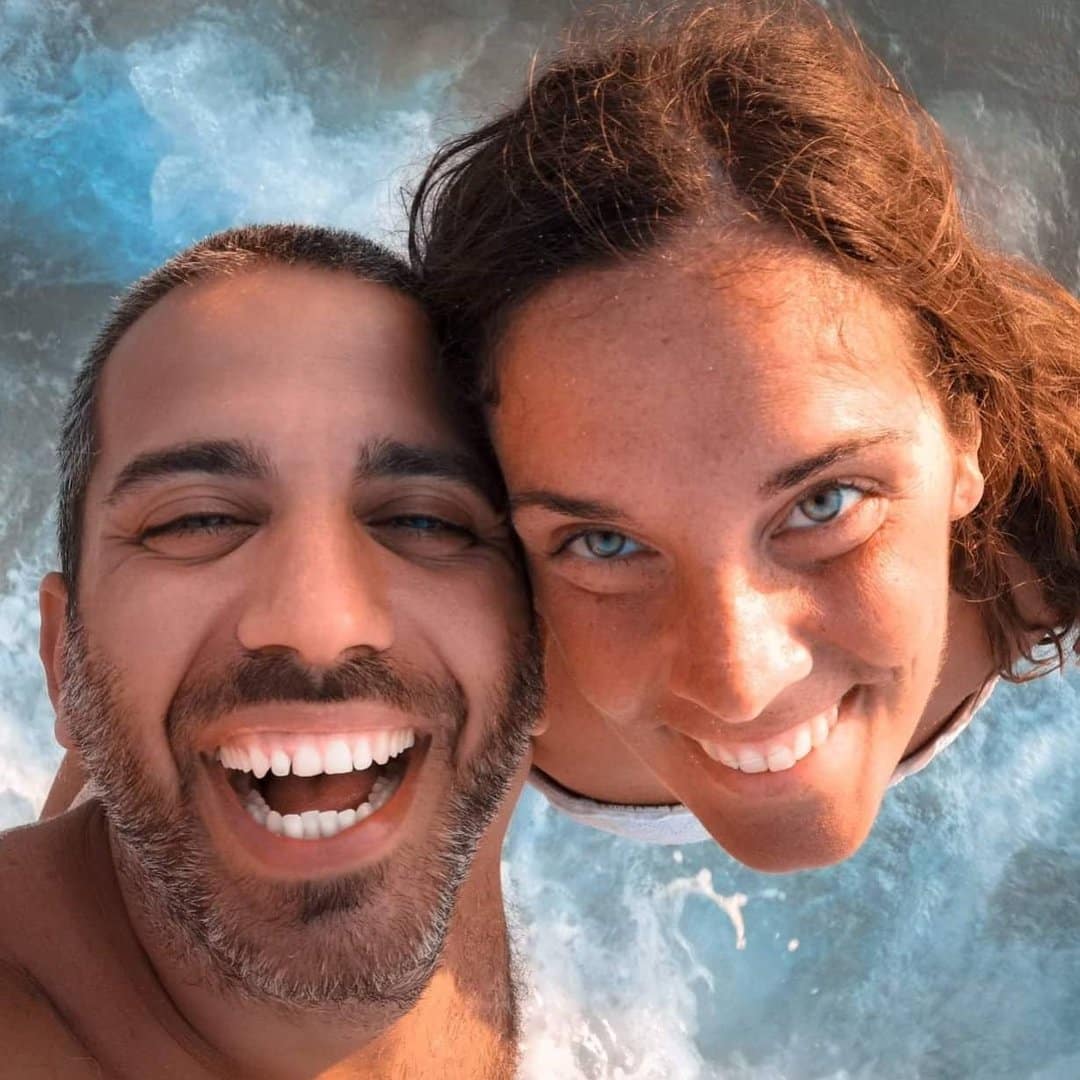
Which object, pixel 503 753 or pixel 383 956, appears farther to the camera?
pixel 503 753

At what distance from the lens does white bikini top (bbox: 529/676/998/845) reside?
2.56 m

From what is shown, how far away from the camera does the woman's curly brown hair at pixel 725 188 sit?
157cm

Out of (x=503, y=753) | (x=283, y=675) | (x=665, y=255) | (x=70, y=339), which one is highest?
(x=665, y=255)

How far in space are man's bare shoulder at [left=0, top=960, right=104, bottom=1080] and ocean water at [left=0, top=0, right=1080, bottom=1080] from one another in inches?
84.2

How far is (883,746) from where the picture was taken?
71.9 inches

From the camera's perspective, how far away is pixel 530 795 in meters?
4.04

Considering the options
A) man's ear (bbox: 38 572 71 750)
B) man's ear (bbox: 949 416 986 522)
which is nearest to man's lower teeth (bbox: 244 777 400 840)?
man's ear (bbox: 38 572 71 750)

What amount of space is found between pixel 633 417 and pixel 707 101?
47cm

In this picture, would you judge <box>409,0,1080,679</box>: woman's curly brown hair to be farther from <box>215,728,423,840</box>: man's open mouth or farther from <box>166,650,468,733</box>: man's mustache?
<box>215,728,423,840</box>: man's open mouth

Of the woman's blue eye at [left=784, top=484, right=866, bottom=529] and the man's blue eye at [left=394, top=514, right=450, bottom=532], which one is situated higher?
the woman's blue eye at [left=784, top=484, right=866, bottom=529]

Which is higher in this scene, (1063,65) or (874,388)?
(874,388)

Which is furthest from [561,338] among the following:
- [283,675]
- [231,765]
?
[231,765]

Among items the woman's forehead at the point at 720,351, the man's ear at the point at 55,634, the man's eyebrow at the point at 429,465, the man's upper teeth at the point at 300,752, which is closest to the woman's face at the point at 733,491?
the woman's forehead at the point at 720,351

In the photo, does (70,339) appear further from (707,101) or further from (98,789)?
(707,101)
